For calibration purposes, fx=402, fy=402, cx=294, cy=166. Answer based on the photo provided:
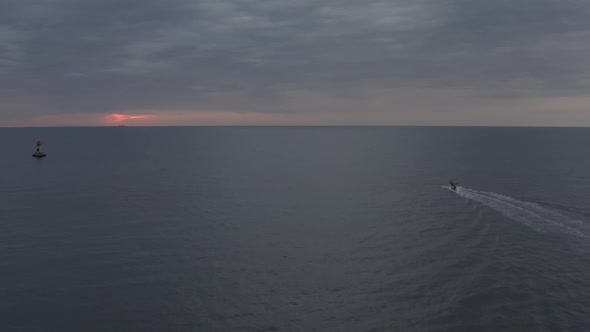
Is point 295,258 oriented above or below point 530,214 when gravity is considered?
below

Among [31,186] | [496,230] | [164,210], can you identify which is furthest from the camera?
[31,186]

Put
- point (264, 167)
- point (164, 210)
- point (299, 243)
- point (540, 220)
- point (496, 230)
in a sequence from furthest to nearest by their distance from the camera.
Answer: point (264, 167)
point (164, 210)
point (540, 220)
point (496, 230)
point (299, 243)

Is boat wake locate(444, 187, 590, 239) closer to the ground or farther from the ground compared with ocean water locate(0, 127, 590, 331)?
farther from the ground

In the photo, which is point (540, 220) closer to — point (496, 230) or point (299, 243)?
point (496, 230)

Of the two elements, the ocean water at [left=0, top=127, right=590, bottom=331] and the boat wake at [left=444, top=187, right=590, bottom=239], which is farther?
the boat wake at [left=444, top=187, right=590, bottom=239]

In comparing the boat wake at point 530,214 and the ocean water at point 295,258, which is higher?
the boat wake at point 530,214

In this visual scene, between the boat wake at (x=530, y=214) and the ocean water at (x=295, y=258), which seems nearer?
the ocean water at (x=295, y=258)

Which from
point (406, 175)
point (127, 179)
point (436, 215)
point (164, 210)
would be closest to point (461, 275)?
point (436, 215)

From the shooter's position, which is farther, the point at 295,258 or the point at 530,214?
the point at 530,214
